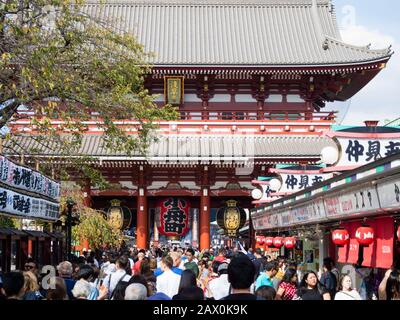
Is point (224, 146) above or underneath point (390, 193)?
above

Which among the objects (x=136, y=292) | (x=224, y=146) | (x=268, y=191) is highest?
(x=224, y=146)

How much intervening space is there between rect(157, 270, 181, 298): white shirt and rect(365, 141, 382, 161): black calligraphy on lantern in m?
5.28

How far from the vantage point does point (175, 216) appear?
107ft

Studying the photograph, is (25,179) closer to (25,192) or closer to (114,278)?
(25,192)

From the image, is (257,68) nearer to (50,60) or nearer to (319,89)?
(319,89)

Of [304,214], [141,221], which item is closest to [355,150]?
[304,214]

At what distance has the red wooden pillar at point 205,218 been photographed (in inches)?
1226

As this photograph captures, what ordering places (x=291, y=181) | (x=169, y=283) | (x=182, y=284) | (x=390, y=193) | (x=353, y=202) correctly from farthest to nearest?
(x=291, y=181) < (x=353, y=202) < (x=169, y=283) < (x=390, y=193) < (x=182, y=284)

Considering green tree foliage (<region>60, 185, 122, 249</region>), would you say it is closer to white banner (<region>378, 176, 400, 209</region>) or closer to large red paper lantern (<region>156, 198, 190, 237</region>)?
white banner (<region>378, 176, 400, 209</region>)

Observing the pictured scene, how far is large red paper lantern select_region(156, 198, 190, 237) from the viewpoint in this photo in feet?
107

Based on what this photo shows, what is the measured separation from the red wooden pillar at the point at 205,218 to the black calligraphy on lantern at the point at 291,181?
9.21 m

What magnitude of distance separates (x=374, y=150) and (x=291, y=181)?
839 centimetres
